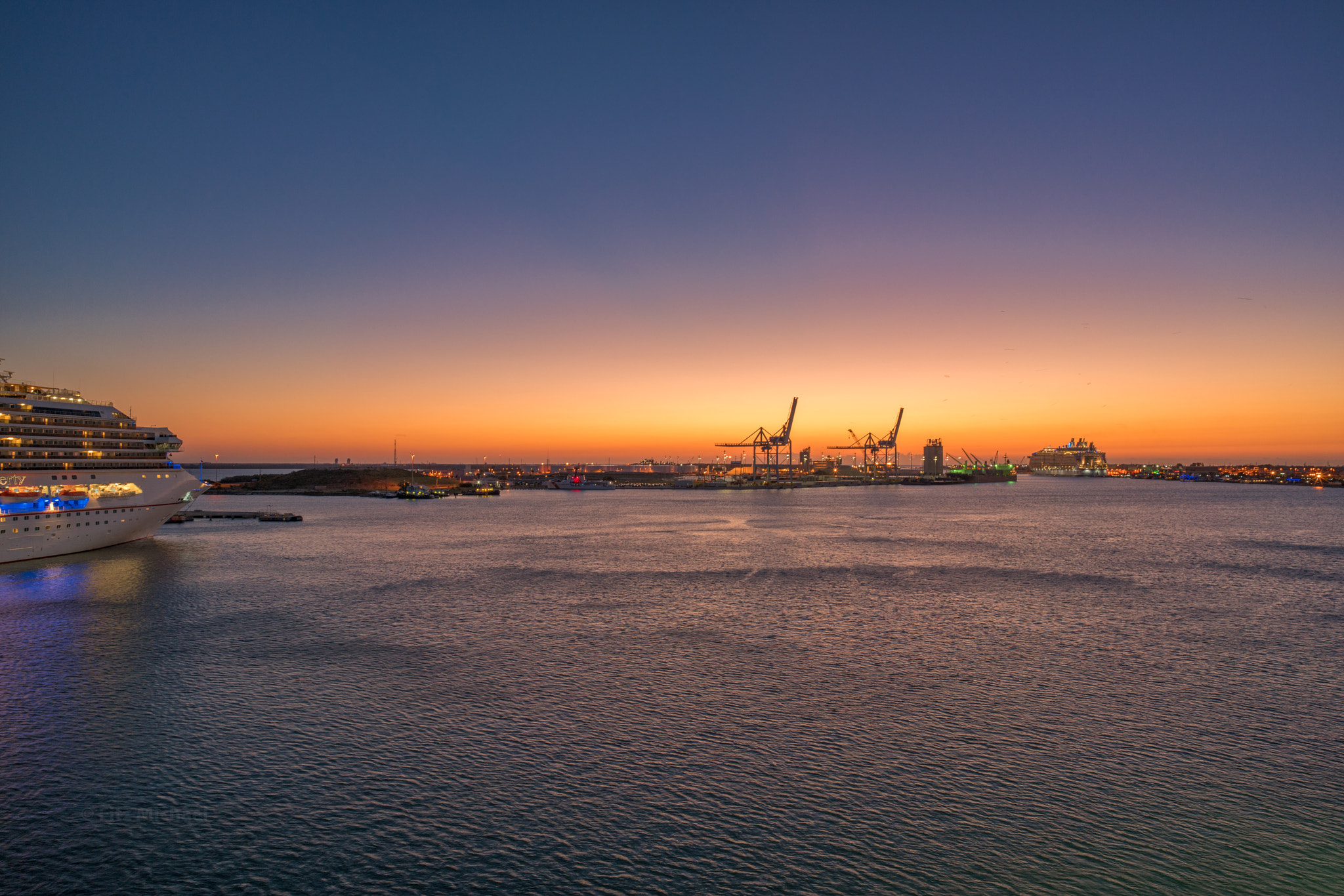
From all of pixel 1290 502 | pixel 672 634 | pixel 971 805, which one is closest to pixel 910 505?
pixel 1290 502

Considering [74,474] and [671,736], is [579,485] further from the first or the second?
[671,736]

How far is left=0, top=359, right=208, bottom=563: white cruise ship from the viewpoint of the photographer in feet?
107

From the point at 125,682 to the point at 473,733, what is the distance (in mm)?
9125

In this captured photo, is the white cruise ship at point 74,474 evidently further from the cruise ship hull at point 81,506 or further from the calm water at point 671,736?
the calm water at point 671,736

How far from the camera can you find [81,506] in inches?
1411

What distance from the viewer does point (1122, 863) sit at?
8.47m

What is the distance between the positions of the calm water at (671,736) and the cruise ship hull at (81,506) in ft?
18.8

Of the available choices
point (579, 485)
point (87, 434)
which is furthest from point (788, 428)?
point (87, 434)

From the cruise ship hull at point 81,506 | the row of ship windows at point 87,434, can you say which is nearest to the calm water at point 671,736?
the cruise ship hull at point 81,506

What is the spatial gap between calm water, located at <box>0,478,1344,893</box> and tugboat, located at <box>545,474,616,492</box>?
131767 mm

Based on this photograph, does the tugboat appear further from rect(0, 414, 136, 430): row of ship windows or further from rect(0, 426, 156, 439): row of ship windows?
rect(0, 414, 136, 430): row of ship windows

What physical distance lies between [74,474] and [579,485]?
13290 cm

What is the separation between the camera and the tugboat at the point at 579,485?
161m

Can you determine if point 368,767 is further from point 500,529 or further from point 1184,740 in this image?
point 500,529
